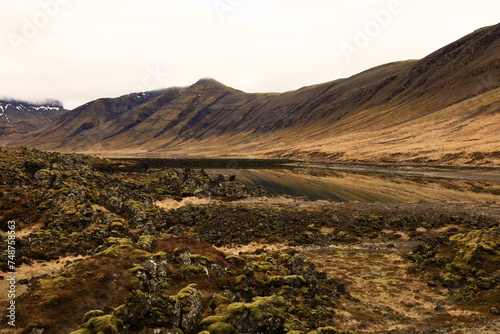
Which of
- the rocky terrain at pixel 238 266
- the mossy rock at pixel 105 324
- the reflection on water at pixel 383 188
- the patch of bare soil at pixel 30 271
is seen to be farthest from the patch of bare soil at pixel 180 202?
the mossy rock at pixel 105 324

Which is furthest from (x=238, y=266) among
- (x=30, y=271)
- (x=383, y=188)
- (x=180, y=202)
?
(x=383, y=188)

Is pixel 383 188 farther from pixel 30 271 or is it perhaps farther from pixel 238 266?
pixel 30 271

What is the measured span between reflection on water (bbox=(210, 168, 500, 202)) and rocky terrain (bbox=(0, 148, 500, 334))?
11.9 meters

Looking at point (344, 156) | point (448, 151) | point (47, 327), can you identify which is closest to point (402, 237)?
point (47, 327)

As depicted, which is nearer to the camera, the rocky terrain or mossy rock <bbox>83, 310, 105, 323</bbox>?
mossy rock <bbox>83, 310, 105, 323</bbox>

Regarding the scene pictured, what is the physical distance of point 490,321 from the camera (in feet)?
55.5

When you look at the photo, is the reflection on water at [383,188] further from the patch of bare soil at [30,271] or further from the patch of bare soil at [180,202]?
the patch of bare soil at [30,271]

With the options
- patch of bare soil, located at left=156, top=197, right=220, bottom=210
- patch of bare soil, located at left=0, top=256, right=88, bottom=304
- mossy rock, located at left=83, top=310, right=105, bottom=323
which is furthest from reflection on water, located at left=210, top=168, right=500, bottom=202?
mossy rock, located at left=83, top=310, right=105, bottom=323

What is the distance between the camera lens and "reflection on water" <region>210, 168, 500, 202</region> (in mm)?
68062

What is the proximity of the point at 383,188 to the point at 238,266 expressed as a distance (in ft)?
230

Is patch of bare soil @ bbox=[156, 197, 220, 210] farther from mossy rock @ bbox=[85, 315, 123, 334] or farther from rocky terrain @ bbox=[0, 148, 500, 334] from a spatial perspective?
mossy rock @ bbox=[85, 315, 123, 334]

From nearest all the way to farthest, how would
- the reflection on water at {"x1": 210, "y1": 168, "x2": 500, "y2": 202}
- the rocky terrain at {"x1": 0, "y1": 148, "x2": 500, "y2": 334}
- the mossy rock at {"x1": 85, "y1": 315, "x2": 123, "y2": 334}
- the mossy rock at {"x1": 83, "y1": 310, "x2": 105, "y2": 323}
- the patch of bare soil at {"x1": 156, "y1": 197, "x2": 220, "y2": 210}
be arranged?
the mossy rock at {"x1": 85, "y1": 315, "x2": 123, "y2": 334}, the mossy rock at {"x1": 83, "y1": 310, "x2": 105, "y2": 323}, the rocky terrain at {"x1": 0, "y1": 148, "x2": 500, "y2": 334}, the patch of bare soil at {"x1": 156, "y1": 197, "x2": 220, "y2": 210}, the reflection on water at {"x1": 210, "y1": 168, "x2": 500, "y2": 202}

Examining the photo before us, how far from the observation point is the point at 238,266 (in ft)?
88.5

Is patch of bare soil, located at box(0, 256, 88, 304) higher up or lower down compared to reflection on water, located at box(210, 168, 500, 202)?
higher up
